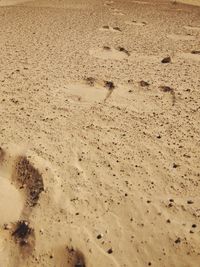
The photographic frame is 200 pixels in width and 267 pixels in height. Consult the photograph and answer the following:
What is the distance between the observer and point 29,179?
363 cm

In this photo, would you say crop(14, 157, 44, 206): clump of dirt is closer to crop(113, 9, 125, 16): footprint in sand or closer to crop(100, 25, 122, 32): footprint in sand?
crop(100, 25, 122, 32): footprint in sand

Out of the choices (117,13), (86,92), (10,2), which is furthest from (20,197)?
(10,2)

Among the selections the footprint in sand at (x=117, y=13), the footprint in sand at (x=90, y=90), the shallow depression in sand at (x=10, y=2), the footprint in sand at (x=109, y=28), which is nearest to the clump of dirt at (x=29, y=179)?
the footprint in sand at (x=90, y=90)

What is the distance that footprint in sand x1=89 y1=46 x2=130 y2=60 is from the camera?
20.0ft

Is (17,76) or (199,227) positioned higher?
(17,76)

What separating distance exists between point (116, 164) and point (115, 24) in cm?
459

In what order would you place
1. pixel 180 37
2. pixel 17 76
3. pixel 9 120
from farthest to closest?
1. pixel 180 37
2. pixel 17 76
3. pixel 9 120

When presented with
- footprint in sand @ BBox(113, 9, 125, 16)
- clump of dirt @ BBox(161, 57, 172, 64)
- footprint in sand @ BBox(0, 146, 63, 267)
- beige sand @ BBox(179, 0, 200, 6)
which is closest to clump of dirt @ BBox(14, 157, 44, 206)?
footprint in sand @ BBox(0, 146, 63, 267)

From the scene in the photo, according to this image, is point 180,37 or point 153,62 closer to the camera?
point 153,62

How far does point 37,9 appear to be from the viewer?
27.2ft

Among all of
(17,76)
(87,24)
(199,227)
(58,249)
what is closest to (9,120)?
(17,76)

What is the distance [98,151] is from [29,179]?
2.57 ft

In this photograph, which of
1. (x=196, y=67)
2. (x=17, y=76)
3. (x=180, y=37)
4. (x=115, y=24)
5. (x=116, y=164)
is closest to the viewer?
(x=116, y=164)

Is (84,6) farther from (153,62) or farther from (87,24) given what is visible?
(153,62)
